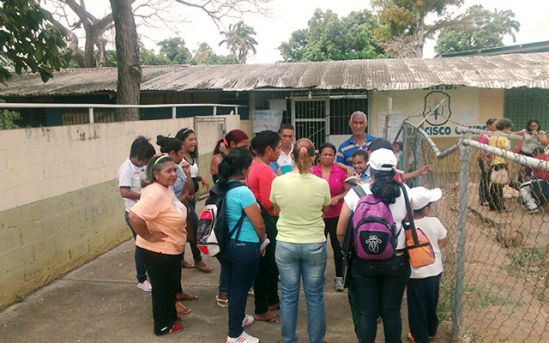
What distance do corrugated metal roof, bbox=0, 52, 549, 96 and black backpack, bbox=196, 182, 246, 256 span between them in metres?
8.54

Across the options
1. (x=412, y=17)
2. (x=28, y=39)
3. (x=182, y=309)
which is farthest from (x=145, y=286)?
(x=412, y=17)

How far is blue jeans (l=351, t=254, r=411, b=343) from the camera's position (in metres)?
2.63

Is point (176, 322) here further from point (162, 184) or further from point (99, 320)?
Answer: point (162, 184)

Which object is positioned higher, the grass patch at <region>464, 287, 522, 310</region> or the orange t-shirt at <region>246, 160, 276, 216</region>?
the orange t-shirt at <region>246, 160, 276, 216</region>

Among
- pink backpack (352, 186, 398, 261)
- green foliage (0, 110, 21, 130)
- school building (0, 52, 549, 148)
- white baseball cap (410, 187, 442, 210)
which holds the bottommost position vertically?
pink backpack (352, 186, 398, 261)

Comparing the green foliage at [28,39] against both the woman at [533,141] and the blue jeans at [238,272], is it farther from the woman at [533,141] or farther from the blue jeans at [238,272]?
the woman at [533,141]

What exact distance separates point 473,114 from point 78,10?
43.4 ft

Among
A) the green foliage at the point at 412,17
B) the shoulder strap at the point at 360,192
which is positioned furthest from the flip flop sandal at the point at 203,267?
the green foliage at the point at 412,17

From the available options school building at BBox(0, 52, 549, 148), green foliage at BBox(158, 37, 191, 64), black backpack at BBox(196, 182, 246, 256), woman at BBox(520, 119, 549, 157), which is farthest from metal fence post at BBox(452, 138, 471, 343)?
green foliage at BBox(158, 37, 191, 64)

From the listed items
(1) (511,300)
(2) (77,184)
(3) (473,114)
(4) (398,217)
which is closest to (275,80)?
(3) (473,114)

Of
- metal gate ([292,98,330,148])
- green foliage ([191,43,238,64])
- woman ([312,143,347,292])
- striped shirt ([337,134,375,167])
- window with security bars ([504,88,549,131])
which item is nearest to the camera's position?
woman ([312,143,347,292])

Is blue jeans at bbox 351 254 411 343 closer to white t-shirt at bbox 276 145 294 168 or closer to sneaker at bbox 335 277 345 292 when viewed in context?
sneaker at bbox 335 277 345 292

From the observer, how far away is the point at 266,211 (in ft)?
12.1

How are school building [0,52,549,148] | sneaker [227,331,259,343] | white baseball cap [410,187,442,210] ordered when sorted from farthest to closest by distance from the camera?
school building [0,52,549,148]
sneaker [227,331,259,343]
white baseball cap [410,187,442,210]
